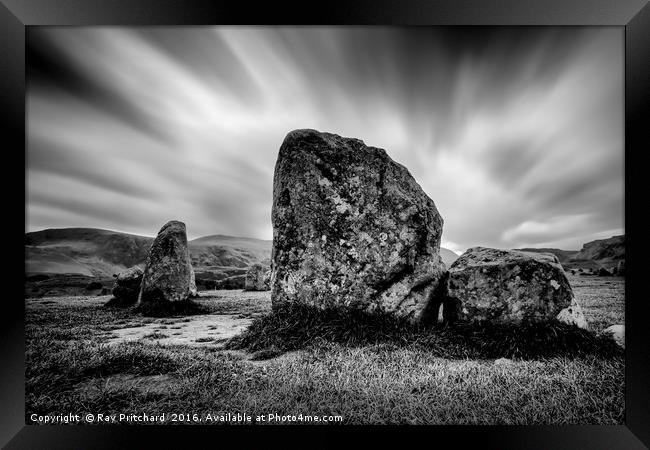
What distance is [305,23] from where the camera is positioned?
386cm

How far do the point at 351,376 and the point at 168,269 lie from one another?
8.20m

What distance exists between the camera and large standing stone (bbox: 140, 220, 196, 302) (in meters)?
9.66

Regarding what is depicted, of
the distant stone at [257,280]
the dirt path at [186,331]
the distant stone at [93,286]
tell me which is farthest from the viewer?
the distant stone at [257,280]

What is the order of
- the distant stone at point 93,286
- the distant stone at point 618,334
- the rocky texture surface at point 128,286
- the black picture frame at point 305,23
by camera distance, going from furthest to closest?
the distant stone at point 93,286, the rocky texture surface at point 128,286, the distant stone at point 618,334, the black picture frame at point 305,23

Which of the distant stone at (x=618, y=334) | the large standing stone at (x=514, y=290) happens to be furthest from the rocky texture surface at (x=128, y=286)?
the distant stone at (x=618, y=334)

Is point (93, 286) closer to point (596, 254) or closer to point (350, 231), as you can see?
point (350, 231)

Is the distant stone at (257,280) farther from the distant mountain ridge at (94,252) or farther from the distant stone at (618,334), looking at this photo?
the distant stone at (618,334)

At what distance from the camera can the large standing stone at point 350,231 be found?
517 centimetres

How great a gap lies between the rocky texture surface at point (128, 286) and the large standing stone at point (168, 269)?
1998 millimetres

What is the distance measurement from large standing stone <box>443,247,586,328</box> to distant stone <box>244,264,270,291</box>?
49.7ft

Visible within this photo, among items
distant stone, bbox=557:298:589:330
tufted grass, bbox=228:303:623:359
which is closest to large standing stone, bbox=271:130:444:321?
tufted grass, bbox=228:303:623:359

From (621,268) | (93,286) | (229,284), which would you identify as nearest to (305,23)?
(621,268)

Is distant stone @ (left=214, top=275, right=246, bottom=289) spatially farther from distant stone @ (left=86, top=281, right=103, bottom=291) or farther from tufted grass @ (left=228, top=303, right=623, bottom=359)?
tufted grass @ (left=228, top=303, right=623, bottom=359)
